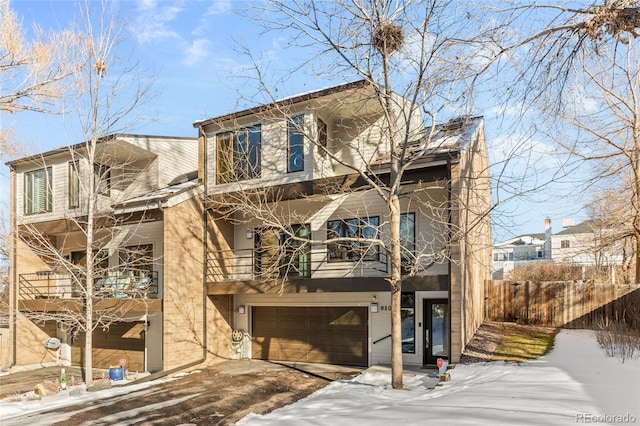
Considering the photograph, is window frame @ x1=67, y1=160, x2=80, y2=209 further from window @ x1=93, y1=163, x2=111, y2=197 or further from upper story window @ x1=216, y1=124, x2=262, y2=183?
upper story window @ x1=216, y1=124, x2=262, y2=183

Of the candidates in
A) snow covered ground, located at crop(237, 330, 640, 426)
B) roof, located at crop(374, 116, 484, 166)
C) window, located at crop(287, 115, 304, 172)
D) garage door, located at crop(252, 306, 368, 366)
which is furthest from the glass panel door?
window, located at crop(287, 115, 304, 172)

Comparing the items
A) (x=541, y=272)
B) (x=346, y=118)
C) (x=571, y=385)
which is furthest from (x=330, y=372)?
(x=541, y=272)

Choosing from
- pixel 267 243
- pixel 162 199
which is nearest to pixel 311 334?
pixel 267 243

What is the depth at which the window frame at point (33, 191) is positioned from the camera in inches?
624

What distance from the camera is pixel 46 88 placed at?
9.38 meters

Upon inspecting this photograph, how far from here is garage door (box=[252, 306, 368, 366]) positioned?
1297cm

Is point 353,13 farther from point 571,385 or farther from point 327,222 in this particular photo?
point 571,385

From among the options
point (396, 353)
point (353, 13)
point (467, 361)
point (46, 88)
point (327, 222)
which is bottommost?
point (467, 361)

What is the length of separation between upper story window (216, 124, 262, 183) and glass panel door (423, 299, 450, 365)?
6.88m

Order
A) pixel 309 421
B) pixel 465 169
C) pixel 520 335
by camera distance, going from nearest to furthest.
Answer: pixel 309 421 < pixel 465 169 < pixel 520 335

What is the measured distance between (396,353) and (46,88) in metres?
9.98

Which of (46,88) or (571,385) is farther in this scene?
(46,88)

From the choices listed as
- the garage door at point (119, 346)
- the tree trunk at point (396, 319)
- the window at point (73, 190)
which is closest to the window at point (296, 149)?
the tree trunk at point (396, 319)

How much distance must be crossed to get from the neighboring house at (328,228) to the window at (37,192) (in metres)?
7.02
